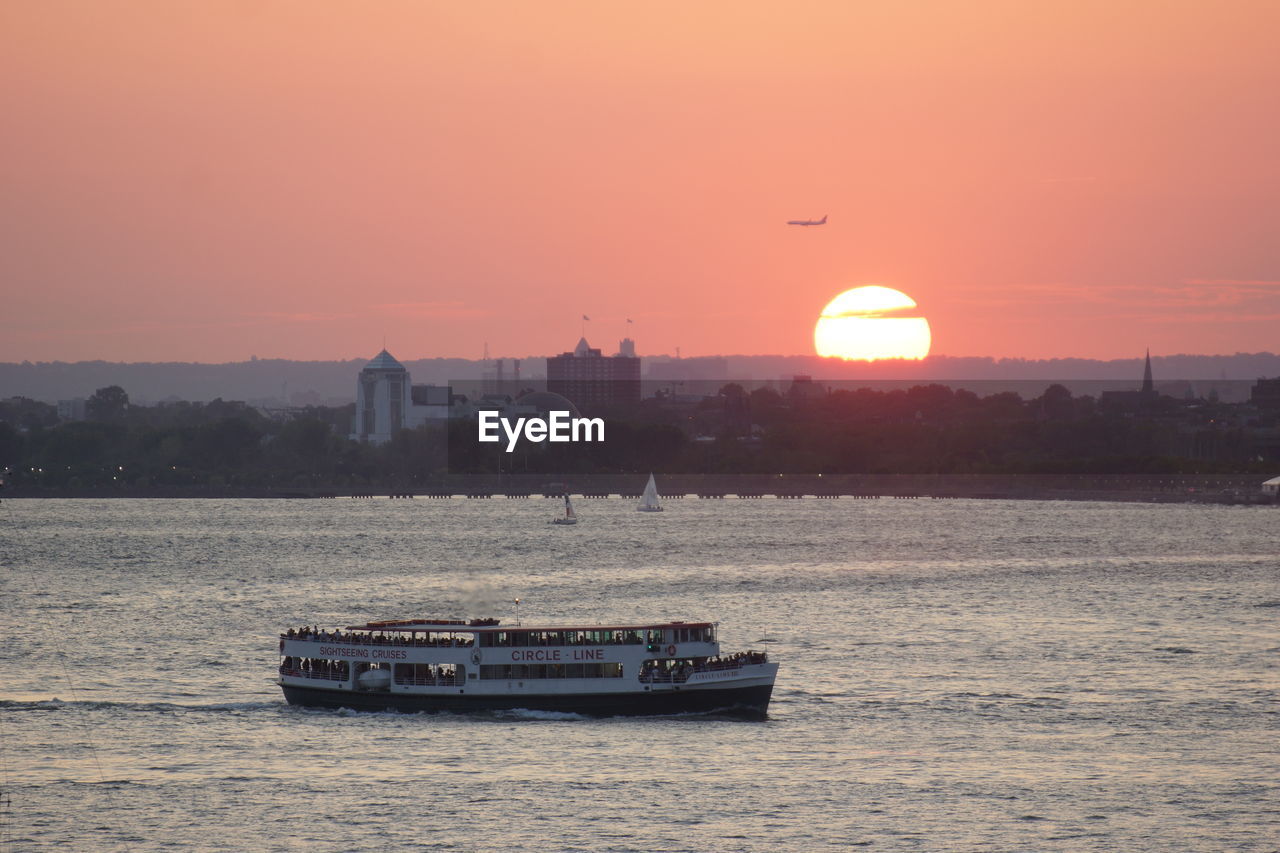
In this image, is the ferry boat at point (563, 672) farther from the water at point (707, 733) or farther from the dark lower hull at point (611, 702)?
the water at point (707, 733)

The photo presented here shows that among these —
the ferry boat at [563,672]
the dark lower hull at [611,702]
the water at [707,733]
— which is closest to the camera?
the water at [707,733]

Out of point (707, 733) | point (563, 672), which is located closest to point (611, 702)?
point (563, 672)

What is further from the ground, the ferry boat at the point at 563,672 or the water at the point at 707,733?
the ferry boat at the point at 563,672

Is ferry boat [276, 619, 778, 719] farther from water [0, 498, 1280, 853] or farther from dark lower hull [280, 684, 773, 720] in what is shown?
water [0, 498, 1280, 853]

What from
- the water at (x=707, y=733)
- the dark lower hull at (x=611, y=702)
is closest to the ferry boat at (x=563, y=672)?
the dark lower hull at (x=611, y=702)

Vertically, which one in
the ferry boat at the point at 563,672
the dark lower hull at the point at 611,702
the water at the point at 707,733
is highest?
the ferry boat at the point at 563,672

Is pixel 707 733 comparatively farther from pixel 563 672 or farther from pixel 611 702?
pixel 563 672

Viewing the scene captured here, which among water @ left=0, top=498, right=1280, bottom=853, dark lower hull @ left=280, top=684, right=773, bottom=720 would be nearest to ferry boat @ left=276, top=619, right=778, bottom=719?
dark lower hull @ left=280, top=684, right=773, bottom=720
